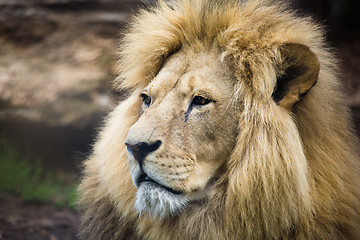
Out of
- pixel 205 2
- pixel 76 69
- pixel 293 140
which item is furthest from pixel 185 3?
pixel 76 69

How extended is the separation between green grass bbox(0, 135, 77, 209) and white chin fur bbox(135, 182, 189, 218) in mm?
2855

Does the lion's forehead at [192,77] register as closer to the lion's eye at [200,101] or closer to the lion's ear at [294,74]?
the lion's eye at [200,101]

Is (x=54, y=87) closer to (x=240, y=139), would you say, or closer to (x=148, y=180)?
(x=148, y=180)

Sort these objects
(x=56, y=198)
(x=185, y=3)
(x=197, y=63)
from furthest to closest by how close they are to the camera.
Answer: (x=56, y=198), (x=185, y=3), (x=197, y=63)

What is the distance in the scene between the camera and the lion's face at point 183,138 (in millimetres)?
2266

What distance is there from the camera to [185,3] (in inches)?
109

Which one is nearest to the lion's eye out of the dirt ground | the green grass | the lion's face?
the lion's face

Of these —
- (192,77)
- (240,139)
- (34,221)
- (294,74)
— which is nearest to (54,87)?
(34,221)

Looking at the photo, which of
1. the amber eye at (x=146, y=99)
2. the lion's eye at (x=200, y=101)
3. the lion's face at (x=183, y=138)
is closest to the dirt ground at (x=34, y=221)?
the amber eye at (x=146, y=99)

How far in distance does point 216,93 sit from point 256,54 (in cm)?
32

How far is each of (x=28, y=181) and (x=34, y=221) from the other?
823mm

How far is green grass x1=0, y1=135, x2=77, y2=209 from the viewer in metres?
5.12

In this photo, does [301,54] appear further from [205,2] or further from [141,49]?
[141,49]

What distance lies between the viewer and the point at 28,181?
17.2 ft
